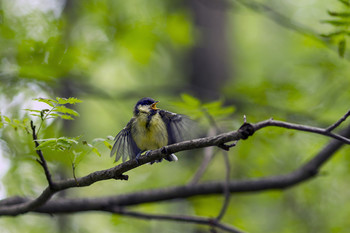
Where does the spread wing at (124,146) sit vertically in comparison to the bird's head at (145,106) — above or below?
below

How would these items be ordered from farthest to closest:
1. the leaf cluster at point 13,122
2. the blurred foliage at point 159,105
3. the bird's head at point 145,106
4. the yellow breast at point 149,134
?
the blurred foliage at point 159,105, the bird's head at point 145,106, the yellow breast at point 149,134, the leaf cluster at point 13,122

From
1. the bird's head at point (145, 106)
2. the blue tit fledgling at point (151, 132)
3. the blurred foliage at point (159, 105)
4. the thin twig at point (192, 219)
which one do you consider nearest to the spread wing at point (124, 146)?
the blue tit fledgling at point (151, 132)

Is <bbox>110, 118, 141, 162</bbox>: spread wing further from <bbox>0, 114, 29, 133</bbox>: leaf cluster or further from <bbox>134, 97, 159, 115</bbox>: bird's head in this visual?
<bbox>0, 114, 29, 133</bbox>: leaf cluster

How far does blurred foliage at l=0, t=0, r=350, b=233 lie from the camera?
4.55 metres

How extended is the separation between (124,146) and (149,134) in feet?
1.09

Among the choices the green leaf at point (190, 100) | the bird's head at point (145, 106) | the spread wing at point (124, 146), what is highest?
the green leaf at point (190, 100)

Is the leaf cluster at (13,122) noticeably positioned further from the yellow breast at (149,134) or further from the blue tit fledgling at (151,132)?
the yellow breast at (149,134)

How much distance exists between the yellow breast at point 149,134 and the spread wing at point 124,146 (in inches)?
1.8

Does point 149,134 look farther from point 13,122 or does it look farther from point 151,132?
point 13,122

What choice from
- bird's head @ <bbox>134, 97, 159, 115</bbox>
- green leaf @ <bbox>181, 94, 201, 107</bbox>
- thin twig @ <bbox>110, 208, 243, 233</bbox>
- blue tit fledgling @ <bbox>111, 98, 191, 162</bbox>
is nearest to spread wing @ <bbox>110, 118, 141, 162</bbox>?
blue tit fledgling @ <bbox>111, 98, 191, 162</bbox>

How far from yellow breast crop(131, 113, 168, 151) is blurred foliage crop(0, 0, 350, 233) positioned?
0.32 m

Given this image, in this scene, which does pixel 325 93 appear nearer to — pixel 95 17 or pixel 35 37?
pixel 95 17

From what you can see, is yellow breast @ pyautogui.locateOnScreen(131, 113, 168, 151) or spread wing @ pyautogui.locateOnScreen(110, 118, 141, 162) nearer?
spread wing @ pyautogui.locateOnScreen(110, 118, 141, 162)

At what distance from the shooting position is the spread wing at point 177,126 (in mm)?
3344
